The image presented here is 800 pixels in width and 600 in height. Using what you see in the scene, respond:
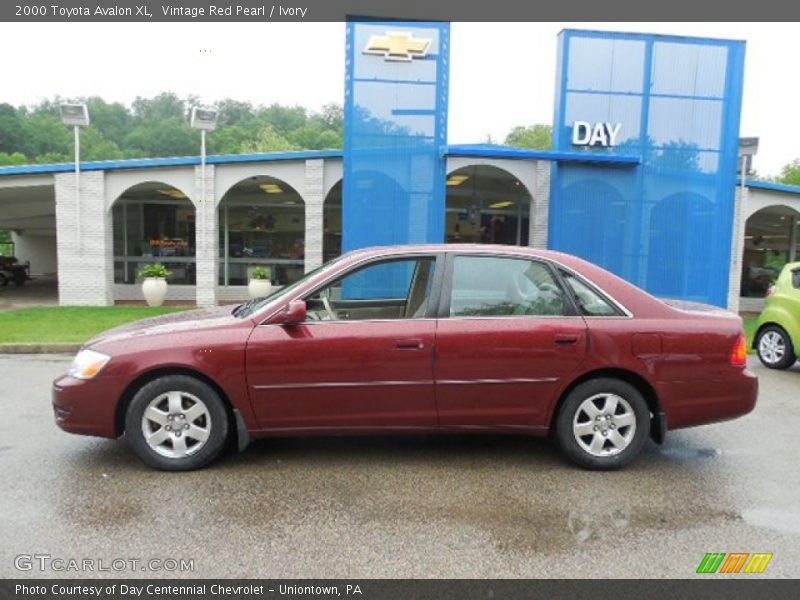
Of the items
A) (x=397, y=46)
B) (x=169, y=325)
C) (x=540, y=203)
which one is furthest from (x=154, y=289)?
Result: (x=169, y=325)

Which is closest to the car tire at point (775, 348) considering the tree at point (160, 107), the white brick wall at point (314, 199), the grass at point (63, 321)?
the white brick wall at point (314, 199)

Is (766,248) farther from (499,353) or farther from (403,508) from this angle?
(403,508)

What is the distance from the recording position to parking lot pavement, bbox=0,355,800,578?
3.04 meters

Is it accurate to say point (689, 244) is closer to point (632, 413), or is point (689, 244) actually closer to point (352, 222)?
point (352, 222)

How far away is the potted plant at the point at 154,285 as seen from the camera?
1487 centimetres

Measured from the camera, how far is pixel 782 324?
8.23 m

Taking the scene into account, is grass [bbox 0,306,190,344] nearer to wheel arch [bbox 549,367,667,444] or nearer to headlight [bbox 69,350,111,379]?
headlight [bbox 69,350,111,379]

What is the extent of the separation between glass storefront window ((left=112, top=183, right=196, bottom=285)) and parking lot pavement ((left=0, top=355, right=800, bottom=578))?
42.7 feet

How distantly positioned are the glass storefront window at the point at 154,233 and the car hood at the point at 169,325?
13496 mm

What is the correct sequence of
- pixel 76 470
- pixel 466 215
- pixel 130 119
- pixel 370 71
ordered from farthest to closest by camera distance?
pixel 130 119 < pixel 466 215 < pixel 370 71 < pixel 76 470

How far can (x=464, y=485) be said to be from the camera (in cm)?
400

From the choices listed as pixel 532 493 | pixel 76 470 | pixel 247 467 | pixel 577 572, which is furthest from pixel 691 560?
pixel 76 470

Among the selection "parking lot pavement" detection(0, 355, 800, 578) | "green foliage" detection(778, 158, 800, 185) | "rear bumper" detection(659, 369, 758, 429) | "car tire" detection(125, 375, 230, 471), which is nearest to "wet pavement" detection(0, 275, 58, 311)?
"parking lot pavement" detection(0, 355, 800, 578)

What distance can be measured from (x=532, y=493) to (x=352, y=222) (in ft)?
31.5
